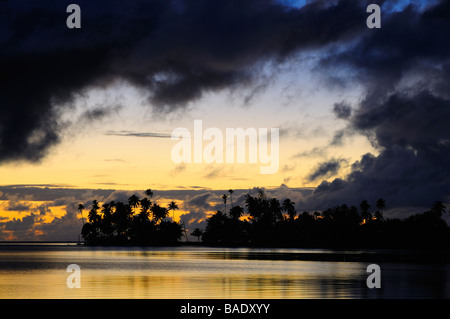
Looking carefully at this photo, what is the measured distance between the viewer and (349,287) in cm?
4866

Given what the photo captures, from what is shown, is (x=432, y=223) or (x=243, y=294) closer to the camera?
(x=243, y=294)

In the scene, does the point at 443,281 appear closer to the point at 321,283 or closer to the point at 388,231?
the point at 321,283

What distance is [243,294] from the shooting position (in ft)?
140

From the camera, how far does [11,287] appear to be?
49062 mm

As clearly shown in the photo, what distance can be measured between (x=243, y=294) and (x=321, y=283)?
1272 cm
